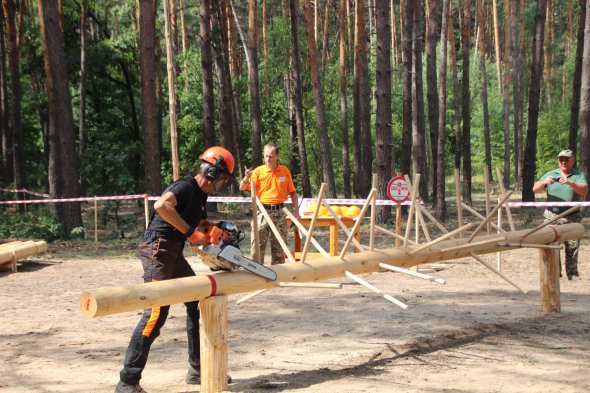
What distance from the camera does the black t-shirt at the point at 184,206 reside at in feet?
18.0

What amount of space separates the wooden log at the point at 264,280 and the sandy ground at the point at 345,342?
2.65 ft

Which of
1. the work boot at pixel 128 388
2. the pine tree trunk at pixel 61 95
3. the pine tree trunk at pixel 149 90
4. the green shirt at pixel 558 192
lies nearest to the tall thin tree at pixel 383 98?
the pine tree trunk at pixel 149 90

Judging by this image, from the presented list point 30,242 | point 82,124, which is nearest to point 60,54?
point 30,242

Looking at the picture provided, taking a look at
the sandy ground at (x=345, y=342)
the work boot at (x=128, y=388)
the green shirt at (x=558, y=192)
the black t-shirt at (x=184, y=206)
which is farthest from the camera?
the green shirt at (x=558, y=192)

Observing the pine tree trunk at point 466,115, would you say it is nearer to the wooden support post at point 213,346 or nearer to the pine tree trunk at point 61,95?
the pine tree trunk at point 61,95

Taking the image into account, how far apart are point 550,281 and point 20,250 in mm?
8716

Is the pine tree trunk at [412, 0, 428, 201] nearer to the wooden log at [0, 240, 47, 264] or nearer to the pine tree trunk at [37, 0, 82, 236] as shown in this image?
the pine tree trunk at [37, 0, 82, 236]

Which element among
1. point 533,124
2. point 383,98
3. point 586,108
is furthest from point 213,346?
point 533,124

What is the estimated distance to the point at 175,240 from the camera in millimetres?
5633

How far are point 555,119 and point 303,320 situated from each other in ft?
98.0

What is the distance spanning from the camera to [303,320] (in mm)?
8031

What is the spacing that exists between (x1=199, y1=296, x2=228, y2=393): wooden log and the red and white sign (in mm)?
5970

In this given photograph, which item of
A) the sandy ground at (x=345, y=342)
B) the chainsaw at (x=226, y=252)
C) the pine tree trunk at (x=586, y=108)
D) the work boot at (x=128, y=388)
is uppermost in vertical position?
the pine tree trunk at (x=586, y=108)

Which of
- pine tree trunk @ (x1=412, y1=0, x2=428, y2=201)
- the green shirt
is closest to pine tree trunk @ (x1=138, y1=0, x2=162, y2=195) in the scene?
pine tree trunk @ (x1=412, y1=0, x2=428, y2=201)
